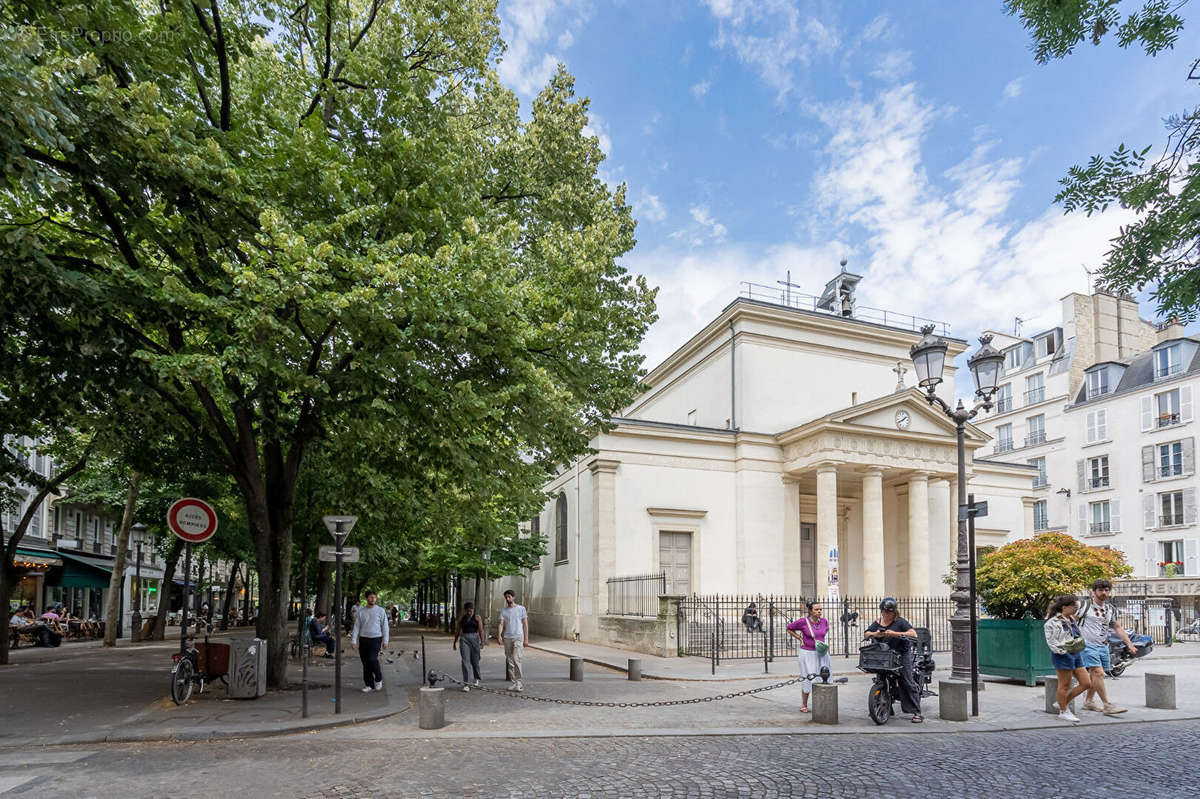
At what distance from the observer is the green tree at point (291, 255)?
9.95m

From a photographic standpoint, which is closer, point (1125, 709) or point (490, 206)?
point (1125, 709)

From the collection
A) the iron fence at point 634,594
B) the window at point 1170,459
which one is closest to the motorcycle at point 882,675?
the iron fence at point 634,594

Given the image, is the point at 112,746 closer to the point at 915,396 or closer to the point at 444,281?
the point at 444,281

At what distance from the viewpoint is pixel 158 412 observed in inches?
507

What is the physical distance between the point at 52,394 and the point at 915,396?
89.6 feet

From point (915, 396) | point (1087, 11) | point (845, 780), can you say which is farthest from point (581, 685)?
point (915, 396)

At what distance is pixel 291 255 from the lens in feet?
32.6

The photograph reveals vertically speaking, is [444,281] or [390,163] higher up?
[390,163]

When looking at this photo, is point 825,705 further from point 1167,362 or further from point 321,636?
point 1167,362

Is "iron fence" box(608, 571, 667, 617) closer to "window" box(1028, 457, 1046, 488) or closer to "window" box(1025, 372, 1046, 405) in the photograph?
"window" box(1028, 457, 1046, 488)

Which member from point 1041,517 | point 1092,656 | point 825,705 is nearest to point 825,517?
point 1092,656

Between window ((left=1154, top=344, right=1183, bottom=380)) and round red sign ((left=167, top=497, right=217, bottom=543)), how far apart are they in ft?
156

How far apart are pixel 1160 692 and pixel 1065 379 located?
141 ft

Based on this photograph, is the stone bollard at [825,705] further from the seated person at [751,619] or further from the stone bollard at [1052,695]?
the seated person at [751,619]
